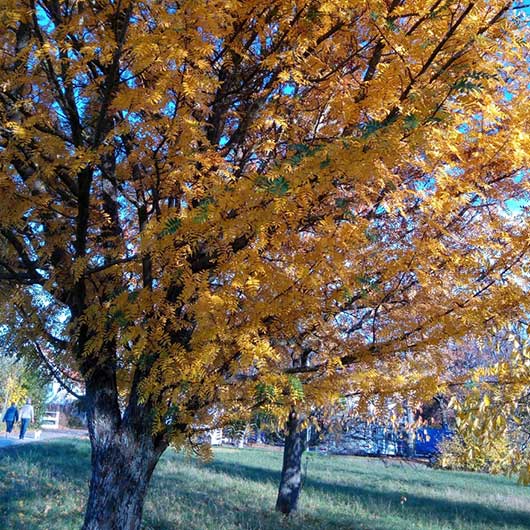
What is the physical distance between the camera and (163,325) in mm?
2621

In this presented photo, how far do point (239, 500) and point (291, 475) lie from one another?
1400 millimetres

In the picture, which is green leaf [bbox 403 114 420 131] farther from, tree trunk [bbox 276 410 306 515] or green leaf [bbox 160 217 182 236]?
→ tree trunk [bbox 276 410 306 515]

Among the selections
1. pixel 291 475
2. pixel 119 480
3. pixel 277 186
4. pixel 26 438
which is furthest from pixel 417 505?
pixel 26 438

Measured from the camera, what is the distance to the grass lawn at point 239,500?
750 centimetres

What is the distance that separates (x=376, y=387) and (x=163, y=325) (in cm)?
105

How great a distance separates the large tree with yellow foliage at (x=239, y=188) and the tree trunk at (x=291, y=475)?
20.1ft

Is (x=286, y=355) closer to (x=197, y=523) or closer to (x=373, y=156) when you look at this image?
(x=373, y=156)

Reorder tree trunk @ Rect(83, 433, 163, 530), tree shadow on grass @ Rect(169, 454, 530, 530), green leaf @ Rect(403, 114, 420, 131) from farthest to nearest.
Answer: tree shadow on grass @ Rect(169, 454, 530, 530) → tree trunk @ Rect(83, 433, 163, 530) → green leaf @ Rect(403, 114, 420, 131)

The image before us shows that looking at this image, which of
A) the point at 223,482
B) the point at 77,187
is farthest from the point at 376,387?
the point at 223,482

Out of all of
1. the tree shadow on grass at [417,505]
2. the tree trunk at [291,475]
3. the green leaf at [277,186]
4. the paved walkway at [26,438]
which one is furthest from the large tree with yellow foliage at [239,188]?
the paved walkway at [26,438]

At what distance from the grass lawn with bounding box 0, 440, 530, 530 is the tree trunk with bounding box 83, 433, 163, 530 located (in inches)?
161

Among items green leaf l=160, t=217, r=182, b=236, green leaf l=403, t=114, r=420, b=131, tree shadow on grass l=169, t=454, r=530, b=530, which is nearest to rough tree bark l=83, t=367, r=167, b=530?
green leaf l=160, t=217, r=182, b=236

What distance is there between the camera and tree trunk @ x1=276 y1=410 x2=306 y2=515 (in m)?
8.89

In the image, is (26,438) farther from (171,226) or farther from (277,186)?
(277,186)
